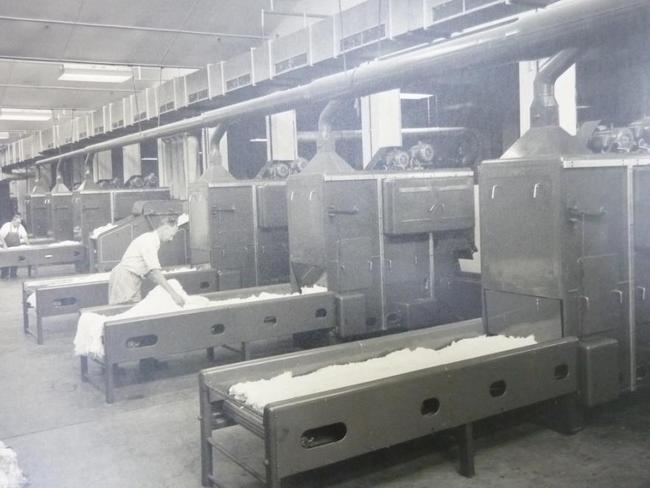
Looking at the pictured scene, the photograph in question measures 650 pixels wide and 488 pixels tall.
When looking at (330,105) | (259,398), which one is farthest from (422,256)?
(259,398)

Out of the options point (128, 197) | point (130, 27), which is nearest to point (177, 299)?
point (130, 27)

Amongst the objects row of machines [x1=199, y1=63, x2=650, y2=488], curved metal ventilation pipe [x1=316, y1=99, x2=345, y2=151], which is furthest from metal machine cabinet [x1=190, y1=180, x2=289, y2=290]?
row of machines [x1=199, y1=63, x2=650, y2=488]

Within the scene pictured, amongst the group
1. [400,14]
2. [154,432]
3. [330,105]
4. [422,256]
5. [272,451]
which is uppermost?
[400,14]

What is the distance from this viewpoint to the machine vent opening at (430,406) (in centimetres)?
340

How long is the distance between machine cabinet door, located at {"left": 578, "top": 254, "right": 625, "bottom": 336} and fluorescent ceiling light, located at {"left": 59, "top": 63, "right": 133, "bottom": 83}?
744 centimetres

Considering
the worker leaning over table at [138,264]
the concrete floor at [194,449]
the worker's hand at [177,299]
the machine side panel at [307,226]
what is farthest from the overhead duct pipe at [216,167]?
the concrete floor at [194,449]

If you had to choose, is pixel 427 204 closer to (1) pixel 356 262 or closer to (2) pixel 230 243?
(1) pixel 356 262

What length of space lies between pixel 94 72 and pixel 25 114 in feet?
20.8

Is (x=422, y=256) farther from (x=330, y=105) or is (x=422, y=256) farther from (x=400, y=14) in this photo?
(x=400, y=14)

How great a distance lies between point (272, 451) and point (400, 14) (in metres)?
3.48

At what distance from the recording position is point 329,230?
5.94 m

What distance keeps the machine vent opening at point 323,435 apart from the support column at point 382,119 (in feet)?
15.2

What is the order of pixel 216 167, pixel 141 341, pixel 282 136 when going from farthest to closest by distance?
pixel 282 136 < pixel 216 167 < pixel 141 341

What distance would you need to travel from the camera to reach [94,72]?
9.82 meters
